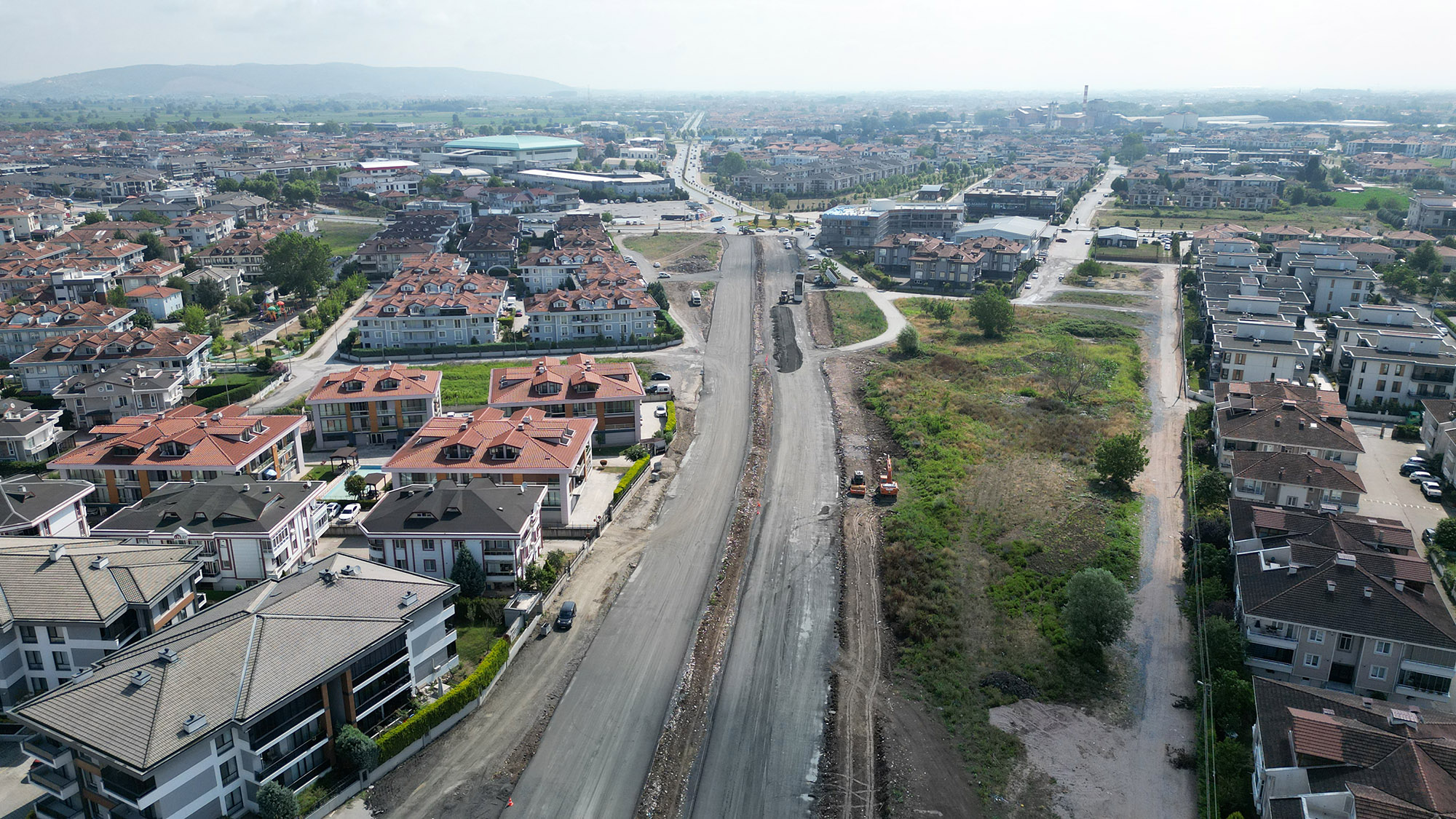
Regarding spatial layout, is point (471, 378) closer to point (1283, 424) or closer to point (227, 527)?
point (227, 527)

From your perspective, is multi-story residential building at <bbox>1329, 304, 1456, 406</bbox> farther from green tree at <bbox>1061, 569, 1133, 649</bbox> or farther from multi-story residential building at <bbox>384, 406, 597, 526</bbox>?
multi-story residential building at <bbox>384, 406, 597, 526</bbox>

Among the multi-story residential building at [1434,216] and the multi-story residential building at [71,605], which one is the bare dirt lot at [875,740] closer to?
the multi-story residential building at [71,605]

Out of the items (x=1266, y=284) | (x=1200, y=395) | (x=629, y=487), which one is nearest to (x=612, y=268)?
(x=629, y=487)

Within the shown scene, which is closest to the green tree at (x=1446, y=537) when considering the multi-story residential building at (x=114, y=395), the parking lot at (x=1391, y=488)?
the parking lot at (x=1391, y=488)

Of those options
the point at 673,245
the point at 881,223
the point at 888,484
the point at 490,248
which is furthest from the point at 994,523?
the point at 673,245

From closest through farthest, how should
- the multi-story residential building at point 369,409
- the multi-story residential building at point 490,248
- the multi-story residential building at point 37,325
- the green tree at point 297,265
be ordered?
1. the multi-story residential building at point 369,409
2. the multi-story residential building at point 37,325
3. the green tree at point 297,265
4. the multi-story residential building at point 490,248

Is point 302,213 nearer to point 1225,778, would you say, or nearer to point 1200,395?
point 1200,395
